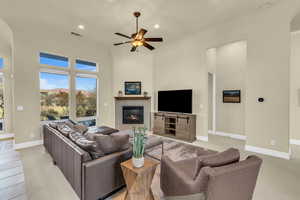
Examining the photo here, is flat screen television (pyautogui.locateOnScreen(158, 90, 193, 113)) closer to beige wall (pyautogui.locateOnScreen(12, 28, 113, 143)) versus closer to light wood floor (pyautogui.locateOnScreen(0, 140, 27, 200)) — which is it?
beige wall (pyautogui.locateOnScreen(12, 28, 113, 143))

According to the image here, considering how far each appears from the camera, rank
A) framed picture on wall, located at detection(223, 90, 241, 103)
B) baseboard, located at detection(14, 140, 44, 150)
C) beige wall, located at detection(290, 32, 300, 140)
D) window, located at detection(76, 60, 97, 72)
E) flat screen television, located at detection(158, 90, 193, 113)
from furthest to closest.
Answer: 1. window, located at detection(76, 60, 97, 72)
2. framed picture on wall, located at detection(223, 90, 241, 103)
3. flat screen television, located at detection(158, 90, 193, 113)
4. beige wall, located at detection(290, 32, 300, 140)
5. baseboard, located at detection(14, 140, 44, 150)

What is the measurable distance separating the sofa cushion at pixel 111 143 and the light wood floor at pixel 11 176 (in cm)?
140

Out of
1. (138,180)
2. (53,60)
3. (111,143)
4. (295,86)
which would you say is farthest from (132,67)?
(295,86)

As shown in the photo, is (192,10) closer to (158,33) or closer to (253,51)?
(158,33)

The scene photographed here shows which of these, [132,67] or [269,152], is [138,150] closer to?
[269,152]

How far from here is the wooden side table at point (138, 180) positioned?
162 centimetres

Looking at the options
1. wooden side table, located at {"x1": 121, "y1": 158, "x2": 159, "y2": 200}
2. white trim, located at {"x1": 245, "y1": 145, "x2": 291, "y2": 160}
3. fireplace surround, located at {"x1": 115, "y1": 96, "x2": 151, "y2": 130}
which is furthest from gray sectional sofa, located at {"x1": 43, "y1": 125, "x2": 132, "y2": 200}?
fireplace surround, located at {"x1": 115, "y1": 96, "x2": 151, "y2": 130}

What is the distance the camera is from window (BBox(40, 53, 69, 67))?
477 centimetres

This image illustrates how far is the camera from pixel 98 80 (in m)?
6.22

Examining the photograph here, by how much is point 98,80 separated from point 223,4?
5.18 meters

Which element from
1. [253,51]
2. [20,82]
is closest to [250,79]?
[253,51]

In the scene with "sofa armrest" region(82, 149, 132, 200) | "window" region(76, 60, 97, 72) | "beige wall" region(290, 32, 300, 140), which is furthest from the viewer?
"window" region(76, 60, 97, 72)

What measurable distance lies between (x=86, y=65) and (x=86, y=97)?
1347mm

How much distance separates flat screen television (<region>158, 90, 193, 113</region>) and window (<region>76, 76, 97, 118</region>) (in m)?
2.90
